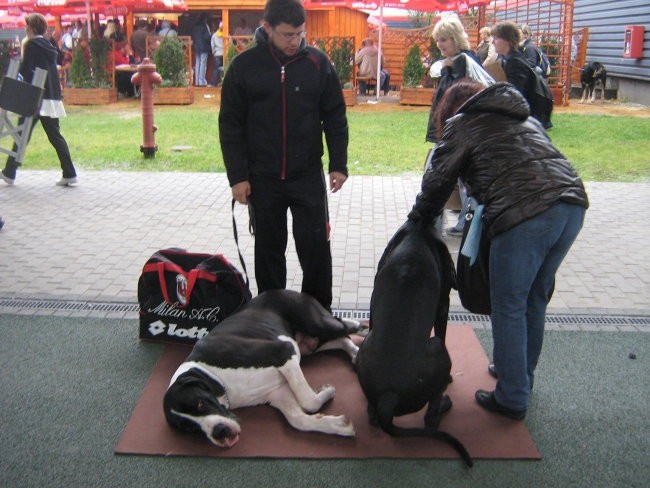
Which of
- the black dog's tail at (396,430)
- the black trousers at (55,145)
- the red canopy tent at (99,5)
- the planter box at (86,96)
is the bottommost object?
the black dog's tail at (396,430)

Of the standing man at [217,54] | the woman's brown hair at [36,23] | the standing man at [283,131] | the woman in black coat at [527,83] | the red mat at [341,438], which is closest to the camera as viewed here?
the red mat at [341,438]

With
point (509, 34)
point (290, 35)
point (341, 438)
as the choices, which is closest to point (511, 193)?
point (341, 438)

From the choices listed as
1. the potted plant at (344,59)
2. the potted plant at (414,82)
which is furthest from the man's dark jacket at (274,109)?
the potted plant at (414,82)

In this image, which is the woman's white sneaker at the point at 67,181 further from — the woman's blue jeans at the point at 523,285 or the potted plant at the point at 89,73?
the potted plant at the point at 89,73

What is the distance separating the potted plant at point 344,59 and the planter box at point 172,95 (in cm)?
381

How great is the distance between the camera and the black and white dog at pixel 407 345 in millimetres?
2967

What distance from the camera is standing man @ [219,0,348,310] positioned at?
3719mm

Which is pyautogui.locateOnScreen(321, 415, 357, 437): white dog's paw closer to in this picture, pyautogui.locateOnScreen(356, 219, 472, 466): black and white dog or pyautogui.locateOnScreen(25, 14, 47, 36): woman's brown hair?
pyautogui.locateOnScreen(356, 219, 472, 466): black and white dog

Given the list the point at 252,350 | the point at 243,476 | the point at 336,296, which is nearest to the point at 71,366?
the point at 252,350

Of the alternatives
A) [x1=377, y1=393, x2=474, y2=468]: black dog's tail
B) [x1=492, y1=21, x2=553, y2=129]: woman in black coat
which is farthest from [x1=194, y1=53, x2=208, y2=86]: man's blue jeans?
[x1=377, y1=393, x2=474, y2=468]: black dog's tail

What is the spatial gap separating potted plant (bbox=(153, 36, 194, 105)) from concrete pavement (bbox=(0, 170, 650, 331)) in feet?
27.2

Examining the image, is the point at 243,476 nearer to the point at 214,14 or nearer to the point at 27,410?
the point at 27,410

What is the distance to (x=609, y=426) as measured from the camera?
3.28 metres

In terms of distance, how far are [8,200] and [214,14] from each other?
17.2m
